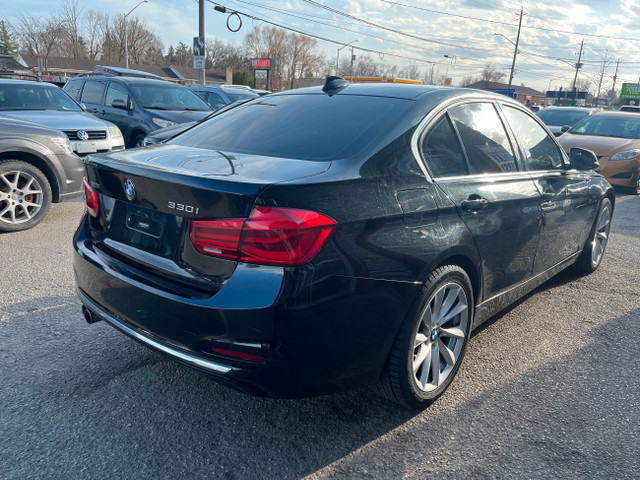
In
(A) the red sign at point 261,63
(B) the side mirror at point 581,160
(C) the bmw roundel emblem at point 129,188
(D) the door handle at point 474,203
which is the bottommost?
(D) the door handle at point 474,203

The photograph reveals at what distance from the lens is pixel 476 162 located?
3.06 metres

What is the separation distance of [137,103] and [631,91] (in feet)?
165

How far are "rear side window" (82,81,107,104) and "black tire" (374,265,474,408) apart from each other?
1026 cm

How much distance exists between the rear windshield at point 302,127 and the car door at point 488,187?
1.02 ft

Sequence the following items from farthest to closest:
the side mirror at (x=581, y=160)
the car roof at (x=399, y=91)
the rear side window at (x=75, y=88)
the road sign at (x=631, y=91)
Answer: the road sign at (x=631, y=91), the rear side window at (x=75, y=88), the side mirror at (x=581, y=160), the car roof at (x=399, y=91)

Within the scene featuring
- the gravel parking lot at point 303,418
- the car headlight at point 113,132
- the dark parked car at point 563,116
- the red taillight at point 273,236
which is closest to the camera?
the red taillight at point 273,236

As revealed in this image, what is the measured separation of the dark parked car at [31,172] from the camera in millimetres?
5633

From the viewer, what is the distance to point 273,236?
2.01m

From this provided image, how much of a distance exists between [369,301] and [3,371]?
2.12 m

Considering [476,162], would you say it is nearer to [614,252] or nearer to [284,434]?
[284,434]

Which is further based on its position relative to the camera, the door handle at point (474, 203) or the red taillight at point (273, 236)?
the door handle at point (474, 203)

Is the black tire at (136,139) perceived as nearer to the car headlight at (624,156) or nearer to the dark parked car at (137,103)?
the dark parked car at (137,103)

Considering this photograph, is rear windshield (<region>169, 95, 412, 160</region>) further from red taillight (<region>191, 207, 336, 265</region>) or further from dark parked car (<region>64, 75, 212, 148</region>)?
dark parked car (<region>64, 75, 212, 148</region>)

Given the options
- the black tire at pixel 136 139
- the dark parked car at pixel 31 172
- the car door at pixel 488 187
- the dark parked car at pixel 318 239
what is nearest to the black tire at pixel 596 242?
the car door at pixel 488 187
